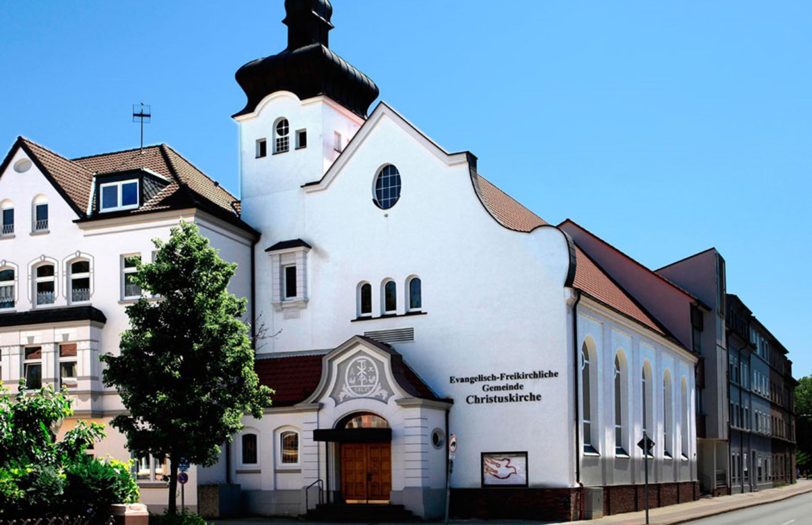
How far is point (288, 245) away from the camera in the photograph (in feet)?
128

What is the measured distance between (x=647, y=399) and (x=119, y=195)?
24602 mm

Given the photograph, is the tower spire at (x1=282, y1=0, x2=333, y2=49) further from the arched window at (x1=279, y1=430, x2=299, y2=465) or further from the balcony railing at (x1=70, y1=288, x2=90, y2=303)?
the arched window at (x1=279, y1=430, x2=299, y2=465)

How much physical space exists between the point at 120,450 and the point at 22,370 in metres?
4.99

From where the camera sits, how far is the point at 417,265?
36.8 meters

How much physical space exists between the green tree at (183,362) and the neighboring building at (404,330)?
6818 mm

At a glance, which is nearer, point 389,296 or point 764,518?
point 764,518

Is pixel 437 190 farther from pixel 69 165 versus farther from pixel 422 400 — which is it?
pixel 69 165

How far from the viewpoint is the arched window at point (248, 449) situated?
37.1 metres

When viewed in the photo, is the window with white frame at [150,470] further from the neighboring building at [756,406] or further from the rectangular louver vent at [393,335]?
the neighboring building at [756,406]

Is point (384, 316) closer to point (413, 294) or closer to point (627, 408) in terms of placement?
point (413, 294)

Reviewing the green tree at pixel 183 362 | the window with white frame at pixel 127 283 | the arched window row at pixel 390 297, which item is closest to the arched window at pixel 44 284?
the window with white frame at pixel 127 283

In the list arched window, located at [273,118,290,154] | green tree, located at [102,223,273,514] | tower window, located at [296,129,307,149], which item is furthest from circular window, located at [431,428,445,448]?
arched window, located at [273,118,290,154]

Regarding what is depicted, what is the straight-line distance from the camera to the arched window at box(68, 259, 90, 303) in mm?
38312

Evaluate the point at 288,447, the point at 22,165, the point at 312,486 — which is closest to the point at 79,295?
the point at 22,165
